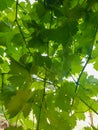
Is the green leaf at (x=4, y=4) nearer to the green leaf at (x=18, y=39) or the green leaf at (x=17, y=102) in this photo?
the green leaf at (x=18, y=39)

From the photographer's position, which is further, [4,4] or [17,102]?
[4,4]

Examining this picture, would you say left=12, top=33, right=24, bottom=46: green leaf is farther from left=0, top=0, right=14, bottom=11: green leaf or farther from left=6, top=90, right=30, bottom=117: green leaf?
left=6, top=90, right=30, bottom=117: green leaf

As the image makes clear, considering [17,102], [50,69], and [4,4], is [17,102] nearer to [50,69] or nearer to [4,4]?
[50,69]

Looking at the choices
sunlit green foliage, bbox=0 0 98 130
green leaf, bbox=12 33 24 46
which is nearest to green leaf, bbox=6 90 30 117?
sunlit green foliage, bbox=0 0 98 130

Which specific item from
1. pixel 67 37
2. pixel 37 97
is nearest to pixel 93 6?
pixel 67 37

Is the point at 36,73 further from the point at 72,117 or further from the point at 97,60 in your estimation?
the point at 97,60

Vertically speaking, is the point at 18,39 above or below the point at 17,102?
above

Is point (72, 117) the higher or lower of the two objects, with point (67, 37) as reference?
lower

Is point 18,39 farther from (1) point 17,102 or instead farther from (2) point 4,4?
Answer: (1) point 17,102

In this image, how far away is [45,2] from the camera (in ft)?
2.05

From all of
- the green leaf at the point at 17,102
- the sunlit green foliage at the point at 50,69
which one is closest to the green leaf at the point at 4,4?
the sunlit green foliage at the point at 50,69

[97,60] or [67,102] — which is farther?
[97,60]

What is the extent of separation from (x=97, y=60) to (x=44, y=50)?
0.72 ft

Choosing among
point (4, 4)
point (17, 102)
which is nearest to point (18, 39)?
point (4, 4)
